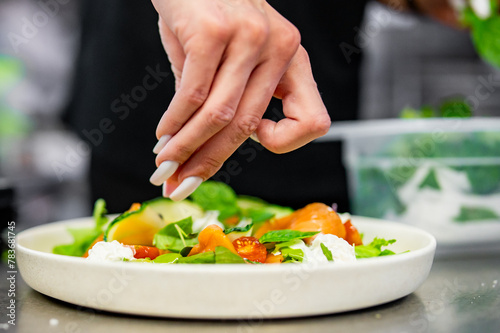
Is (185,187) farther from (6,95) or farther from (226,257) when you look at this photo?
(6,95)

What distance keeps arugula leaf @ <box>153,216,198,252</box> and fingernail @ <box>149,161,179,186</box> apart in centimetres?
16

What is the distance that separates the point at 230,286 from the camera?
0.66m

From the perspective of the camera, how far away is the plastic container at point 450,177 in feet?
3.99

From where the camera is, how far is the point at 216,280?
0.66 m

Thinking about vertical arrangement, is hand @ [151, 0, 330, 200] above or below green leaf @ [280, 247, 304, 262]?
above

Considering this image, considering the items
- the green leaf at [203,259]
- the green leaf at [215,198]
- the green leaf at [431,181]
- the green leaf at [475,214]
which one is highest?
the green leaf at [203,259]

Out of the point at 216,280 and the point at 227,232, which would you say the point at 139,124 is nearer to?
the point at 227,232

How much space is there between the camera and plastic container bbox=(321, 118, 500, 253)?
1.22 meters

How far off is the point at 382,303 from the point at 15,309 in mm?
549

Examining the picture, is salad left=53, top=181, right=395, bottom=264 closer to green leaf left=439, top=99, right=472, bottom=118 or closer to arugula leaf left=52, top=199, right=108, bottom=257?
arugula leaf left=52, top=199, right=108, bottom=257

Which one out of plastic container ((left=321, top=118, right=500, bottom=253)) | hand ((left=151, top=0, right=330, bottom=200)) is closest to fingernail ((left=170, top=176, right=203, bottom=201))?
hand ((left=151, top=0, right=330, bottom=200))

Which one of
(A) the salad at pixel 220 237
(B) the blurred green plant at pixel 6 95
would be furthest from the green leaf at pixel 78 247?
(B) the blurred green plant at pixel 6 95
